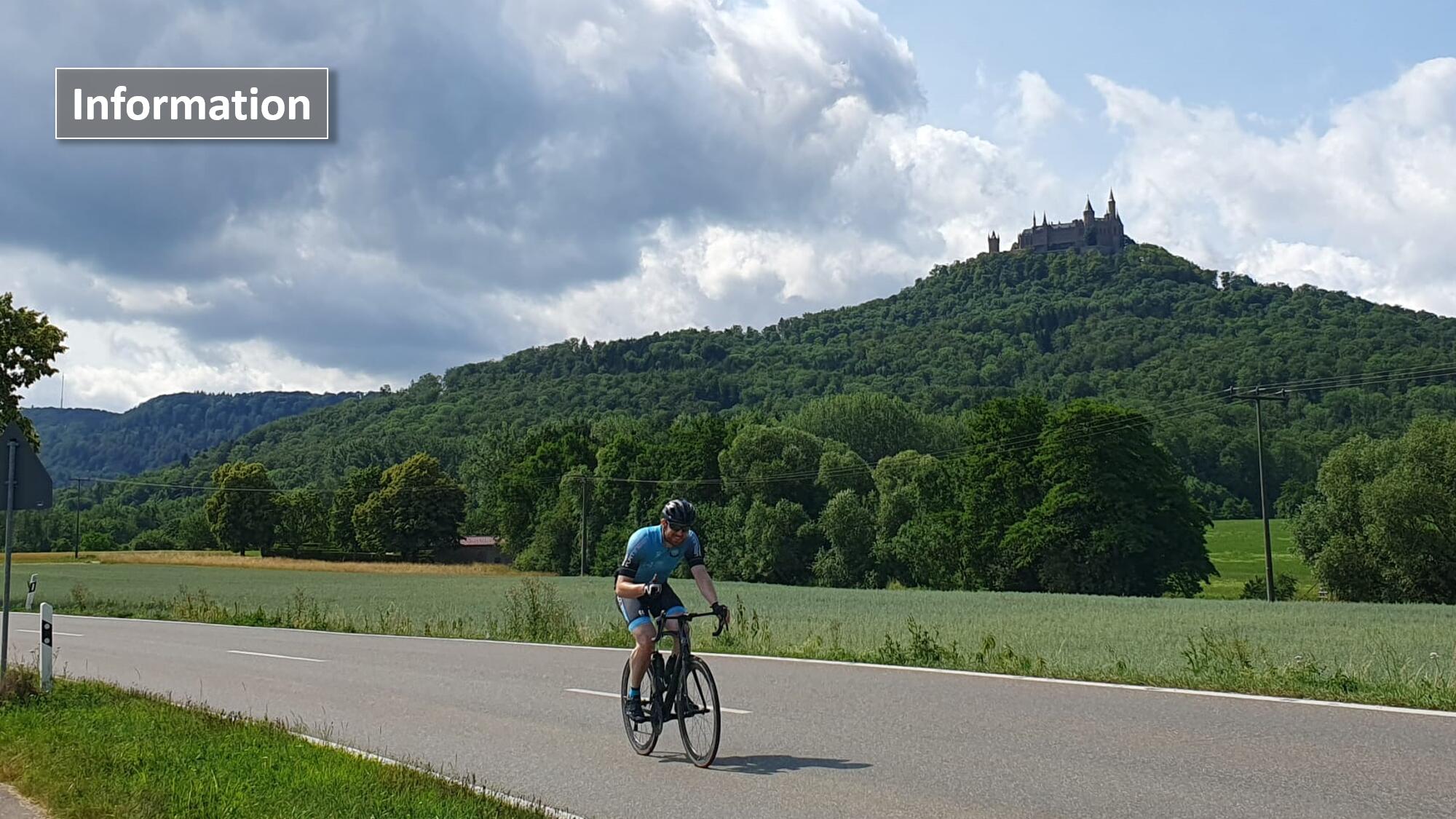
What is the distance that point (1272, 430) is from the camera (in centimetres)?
8812

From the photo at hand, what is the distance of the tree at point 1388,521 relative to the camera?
54219mm

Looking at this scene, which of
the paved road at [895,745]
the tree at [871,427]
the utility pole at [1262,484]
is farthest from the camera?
the tree at [871,427]

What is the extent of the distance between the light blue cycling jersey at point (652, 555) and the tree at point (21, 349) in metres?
32.4

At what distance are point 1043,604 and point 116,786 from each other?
1434 inches

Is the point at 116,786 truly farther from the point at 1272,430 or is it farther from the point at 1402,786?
the point at 1272,430

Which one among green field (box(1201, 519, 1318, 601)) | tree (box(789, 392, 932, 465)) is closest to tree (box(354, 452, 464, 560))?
tree (box(789, 392, 932, 465))

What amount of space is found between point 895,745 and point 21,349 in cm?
3524

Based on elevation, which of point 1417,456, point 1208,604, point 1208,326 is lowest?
point 1208,604

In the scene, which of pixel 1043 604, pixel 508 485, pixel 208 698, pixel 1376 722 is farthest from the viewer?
pixel 508 485

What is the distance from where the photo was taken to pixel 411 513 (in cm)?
10481

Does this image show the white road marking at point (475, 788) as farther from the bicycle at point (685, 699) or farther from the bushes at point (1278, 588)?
the bushes at point (1278, 588)

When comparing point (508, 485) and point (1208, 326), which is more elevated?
point (1208, 326)

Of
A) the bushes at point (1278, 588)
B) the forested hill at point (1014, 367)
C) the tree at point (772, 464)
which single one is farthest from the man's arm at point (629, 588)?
the forested hill at point (1014, 367)

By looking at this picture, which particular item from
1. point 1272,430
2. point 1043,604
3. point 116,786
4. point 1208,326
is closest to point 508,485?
point 1272,430
